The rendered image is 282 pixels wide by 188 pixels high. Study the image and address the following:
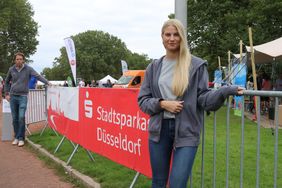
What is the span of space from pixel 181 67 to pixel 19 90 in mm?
6390

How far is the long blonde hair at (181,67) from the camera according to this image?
324 centimetres

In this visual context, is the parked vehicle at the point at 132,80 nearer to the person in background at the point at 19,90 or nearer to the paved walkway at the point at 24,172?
the person in background at the point at 19,90

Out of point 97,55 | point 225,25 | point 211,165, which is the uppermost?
point 97,55

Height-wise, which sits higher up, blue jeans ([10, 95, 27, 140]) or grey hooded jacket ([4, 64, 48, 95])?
grey hooded jacket ([4, 64, 48, 95])

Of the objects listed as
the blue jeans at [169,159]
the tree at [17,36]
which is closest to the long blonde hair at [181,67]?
the blue jeans at [169,159]

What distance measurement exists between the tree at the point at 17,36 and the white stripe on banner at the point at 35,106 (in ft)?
176

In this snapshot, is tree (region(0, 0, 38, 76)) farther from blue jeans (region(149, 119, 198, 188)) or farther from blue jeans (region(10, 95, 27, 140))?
blue jeans (region(149, 119, 198, 188))

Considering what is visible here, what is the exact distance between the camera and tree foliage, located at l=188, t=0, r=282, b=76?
83.8 ft

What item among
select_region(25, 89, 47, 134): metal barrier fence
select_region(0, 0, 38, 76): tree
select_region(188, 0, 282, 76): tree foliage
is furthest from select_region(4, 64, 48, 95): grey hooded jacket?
select_region(0, 0, 38, 76): tree

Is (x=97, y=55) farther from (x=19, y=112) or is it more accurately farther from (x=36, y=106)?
(x=19, y=112)

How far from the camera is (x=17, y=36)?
63344mm

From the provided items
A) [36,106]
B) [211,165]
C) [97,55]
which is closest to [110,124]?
[211,165]

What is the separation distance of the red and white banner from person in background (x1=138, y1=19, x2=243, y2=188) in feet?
2.94

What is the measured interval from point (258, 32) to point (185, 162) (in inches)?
947
